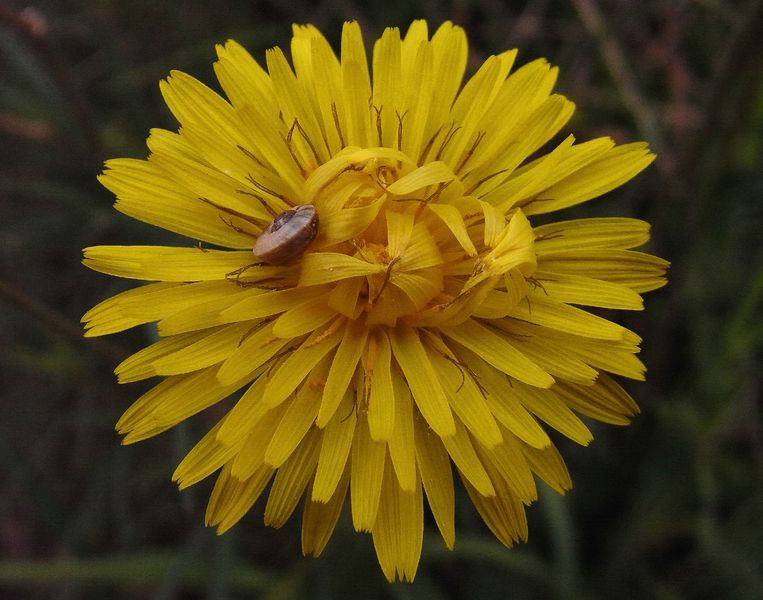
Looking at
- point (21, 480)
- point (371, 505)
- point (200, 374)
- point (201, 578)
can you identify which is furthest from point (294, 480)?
point (21, 480)

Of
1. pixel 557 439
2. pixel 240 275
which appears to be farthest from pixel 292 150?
pixel 557 439

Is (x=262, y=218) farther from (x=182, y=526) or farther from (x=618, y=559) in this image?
(x=182, y=526)

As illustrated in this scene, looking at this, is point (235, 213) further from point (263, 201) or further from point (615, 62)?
point (615, 62)

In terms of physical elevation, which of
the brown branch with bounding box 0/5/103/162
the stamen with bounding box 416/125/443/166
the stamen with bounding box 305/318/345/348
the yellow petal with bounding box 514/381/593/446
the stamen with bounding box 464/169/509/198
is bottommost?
the yellow petal with bounding box 514/381/593/446

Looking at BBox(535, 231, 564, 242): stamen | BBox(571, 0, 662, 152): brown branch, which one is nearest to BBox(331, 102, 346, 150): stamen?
BBox(535, 231, 564, 242): stamen

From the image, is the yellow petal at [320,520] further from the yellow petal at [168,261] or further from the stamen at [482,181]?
the stamen at [482,181]

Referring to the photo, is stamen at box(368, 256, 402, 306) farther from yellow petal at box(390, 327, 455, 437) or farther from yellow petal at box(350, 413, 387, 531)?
yellow petal at box(350, 413, 387, 531)
